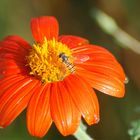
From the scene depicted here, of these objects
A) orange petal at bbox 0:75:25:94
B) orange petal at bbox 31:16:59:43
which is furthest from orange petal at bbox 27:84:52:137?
orange petal at bbox 31:16:59:43

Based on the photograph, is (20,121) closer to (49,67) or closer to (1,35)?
(1,35)

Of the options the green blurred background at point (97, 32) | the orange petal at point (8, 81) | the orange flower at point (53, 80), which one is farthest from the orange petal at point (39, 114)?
the green blurred background at point (97, 32)

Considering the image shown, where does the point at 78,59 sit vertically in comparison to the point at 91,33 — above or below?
above

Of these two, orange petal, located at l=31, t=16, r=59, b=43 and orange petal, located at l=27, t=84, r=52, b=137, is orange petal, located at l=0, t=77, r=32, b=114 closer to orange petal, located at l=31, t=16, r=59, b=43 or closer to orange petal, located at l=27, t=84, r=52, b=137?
orange petal, located at l=27, t=84, r=52, b=137

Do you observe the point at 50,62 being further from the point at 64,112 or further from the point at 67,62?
the point at 64,112

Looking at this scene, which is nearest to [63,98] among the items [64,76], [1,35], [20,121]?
[64,76]

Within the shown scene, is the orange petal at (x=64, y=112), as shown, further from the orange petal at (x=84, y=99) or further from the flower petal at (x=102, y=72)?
the flower petal at (x=102, y=72)
